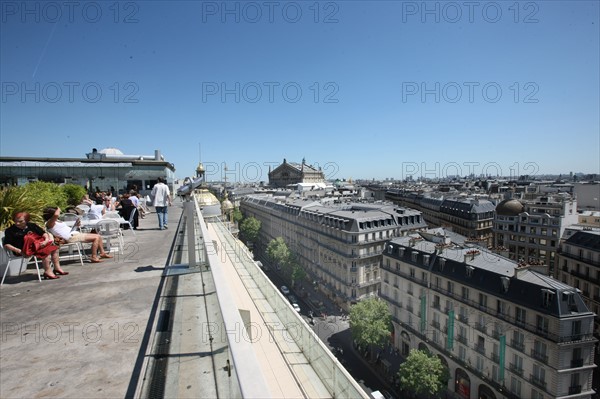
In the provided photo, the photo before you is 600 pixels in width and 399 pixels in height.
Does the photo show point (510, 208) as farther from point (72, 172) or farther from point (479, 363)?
point (72, 172)

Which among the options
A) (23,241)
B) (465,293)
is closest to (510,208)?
(465,293)

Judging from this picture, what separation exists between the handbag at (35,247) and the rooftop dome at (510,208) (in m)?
52.2

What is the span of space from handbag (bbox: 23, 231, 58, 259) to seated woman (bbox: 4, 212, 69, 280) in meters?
0.03

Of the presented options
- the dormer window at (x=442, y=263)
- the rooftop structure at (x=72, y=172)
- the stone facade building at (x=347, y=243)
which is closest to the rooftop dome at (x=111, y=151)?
the rooftop structure at (x=72, y=172)

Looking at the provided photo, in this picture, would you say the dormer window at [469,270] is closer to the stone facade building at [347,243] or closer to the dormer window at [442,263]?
the dormer window at [442,263]

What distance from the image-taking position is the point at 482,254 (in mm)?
24422

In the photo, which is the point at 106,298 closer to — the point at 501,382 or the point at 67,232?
the point at 67,232

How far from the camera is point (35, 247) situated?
619 centimetres

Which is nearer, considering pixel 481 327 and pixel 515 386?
pixel 515 386

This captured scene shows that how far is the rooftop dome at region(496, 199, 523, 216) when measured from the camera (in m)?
44.7

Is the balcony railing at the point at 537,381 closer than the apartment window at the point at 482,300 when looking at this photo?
Yes

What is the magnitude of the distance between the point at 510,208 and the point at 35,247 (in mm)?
52619

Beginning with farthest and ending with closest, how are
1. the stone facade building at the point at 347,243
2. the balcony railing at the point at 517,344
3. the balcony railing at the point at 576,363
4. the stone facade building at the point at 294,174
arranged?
the stone facade building at the point at 294,174 < the stone facade building at the point at 347,243 < the balcony railing at the point at 517,344 < the balcony railing at the point at 576,363

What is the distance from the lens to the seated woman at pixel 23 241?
607 cm
